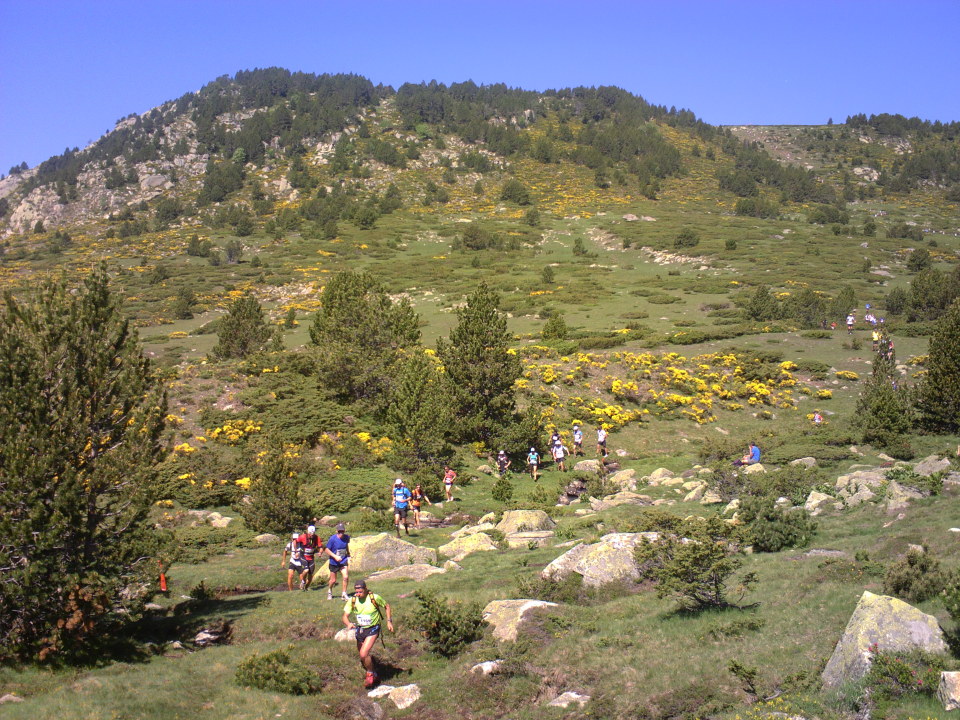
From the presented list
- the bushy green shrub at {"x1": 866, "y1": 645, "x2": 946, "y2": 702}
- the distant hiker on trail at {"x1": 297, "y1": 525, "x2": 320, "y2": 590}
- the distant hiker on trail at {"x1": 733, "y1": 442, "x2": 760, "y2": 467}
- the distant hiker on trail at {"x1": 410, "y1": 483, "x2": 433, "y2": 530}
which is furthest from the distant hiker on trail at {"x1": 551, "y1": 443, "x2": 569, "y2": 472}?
the bushy green shrub at {"x1": 866, "y1": 645, "x2": 946, "y2": 702}

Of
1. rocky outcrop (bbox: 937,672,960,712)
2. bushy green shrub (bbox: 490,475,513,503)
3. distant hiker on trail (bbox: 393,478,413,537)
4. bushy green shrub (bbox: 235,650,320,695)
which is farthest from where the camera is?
bushy green shrub (bbox: 490,475,513,503)

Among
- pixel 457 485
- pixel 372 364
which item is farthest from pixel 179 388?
pixel 457 485

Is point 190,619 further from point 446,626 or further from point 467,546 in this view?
point 467,546

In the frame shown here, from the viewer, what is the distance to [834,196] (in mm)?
139875

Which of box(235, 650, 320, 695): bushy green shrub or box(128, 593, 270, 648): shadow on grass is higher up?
box(235, 650, 320, 695): bushy green shrub

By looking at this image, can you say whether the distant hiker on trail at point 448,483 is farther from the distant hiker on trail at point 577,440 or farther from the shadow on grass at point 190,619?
the shadow on grass at point 190,619

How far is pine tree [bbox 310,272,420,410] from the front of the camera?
32.7 m

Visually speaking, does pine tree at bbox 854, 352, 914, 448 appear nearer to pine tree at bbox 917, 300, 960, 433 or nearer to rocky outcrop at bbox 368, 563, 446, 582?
pine tree at bbox 917, 300, 960, 433

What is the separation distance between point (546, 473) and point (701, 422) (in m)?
12.1

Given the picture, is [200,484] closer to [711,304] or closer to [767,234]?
[711,304]

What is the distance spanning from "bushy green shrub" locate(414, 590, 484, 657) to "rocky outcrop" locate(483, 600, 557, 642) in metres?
0.37

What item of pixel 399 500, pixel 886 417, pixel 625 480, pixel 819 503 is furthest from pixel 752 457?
pixel 399 500

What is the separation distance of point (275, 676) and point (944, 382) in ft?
90.2

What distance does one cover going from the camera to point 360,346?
109 feet
